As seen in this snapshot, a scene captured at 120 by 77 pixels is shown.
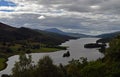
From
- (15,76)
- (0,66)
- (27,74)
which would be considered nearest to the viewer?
(27,74)

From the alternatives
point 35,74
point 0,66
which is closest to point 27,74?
point 35,74

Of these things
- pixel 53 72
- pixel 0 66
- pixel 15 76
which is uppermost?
pixel 53 72

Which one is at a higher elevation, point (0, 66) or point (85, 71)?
point (85, 71)

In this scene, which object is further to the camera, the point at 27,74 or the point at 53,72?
the point at 27,74

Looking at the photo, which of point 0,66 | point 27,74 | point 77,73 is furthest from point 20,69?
point 0,66

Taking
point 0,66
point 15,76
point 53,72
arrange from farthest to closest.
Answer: point 0,66, point 15,76, point 53,72

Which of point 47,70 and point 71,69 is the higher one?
point 47,70

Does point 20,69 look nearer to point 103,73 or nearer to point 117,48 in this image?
point 103,73

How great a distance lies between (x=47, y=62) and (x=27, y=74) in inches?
479

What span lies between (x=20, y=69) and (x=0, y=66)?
98.1 m

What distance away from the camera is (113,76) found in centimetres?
8406

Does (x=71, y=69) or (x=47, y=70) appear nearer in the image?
(x=47, y=70)

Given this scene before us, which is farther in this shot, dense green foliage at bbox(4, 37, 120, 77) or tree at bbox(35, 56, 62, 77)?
dense green foliage at bbox(4, 37, 120, 77)

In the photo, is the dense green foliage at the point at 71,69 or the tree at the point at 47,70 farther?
the dense green foliage at the point at 71,69
